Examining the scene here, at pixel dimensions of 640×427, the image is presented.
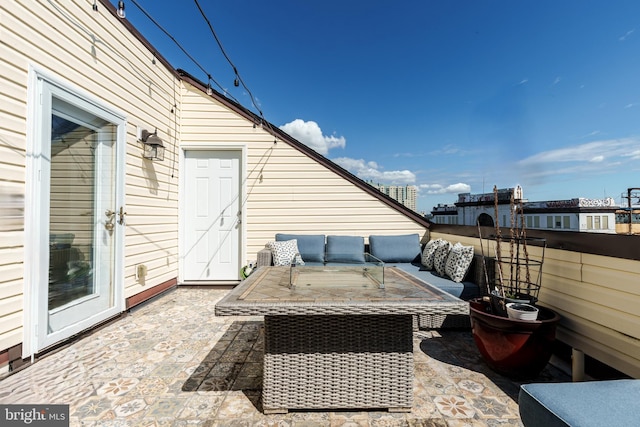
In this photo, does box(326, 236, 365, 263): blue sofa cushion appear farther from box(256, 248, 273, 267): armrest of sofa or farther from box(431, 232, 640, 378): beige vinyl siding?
box(431, 232, 640, 378): beige vinyl siding

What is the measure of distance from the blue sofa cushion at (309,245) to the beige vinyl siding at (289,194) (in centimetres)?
24

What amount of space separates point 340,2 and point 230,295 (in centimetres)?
514

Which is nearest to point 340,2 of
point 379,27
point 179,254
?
point 379,27

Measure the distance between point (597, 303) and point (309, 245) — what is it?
9.57 ft

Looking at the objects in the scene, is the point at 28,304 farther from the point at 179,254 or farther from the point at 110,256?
the point at 179,254

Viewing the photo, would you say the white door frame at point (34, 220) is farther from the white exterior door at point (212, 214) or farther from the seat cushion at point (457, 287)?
the seat cushion at point (457, 287)

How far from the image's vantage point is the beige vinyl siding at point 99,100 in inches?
72.1

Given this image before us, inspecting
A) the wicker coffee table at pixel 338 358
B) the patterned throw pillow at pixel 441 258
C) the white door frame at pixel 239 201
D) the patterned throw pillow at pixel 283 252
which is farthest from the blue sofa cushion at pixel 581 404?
the white door frame at pixel 239 201

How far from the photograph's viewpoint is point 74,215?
2404 mm

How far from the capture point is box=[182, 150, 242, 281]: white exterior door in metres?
4.18

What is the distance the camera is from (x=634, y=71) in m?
3.37

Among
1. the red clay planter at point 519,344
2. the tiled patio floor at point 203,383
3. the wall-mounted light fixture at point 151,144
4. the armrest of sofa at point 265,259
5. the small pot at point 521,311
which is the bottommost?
the tiled patio floor at point 203,383

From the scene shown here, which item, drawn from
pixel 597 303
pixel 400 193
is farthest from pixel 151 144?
pixel 597 303

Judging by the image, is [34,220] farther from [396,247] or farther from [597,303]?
[597,303]
